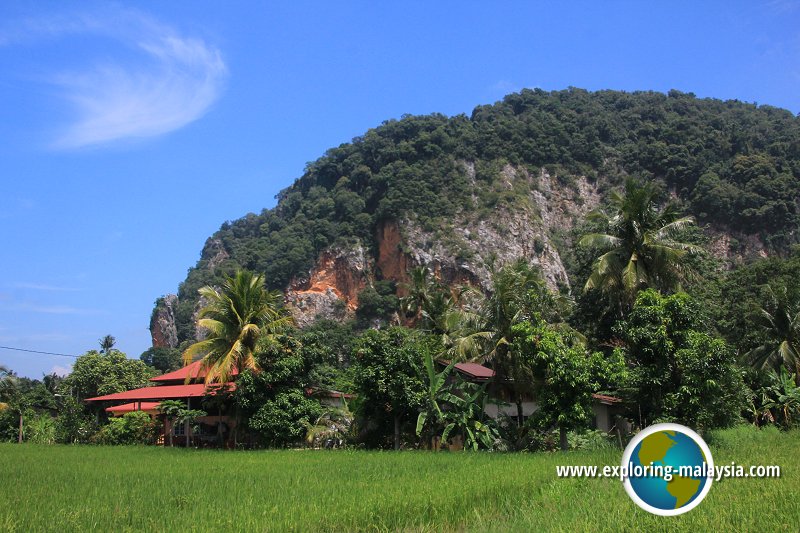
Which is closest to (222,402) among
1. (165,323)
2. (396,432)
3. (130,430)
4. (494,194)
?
(130,430)

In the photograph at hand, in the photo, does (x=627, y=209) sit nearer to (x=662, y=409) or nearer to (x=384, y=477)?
(x=662, y=409)

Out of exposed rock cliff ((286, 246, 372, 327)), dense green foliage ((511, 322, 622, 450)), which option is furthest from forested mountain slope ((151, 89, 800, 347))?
dense green foliage ((511, 322, 622, 450))

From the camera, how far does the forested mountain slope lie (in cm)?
6425

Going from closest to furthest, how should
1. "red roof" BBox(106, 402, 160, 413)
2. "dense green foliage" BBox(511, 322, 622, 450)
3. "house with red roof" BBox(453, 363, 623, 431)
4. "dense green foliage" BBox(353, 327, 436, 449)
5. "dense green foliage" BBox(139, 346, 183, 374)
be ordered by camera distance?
"dense green foliage" BBox(511, 322, 622, 450) → "dense green foliage" BBox(353, 327, 436, 449) → "house with red roof" BBox(453, 363, 623, 431) → "red roof" BBox(106, 402, 160, 413) → "dense green foliage" BBox(139, 346, 183, 374)

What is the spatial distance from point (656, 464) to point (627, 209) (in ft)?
56.6

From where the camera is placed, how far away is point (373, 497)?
10.1 metres

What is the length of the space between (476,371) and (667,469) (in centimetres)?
1592

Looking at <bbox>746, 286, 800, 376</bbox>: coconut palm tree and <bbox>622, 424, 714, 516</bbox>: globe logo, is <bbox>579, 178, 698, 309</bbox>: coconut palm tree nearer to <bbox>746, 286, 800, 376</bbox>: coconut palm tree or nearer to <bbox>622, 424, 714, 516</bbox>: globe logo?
<bbox>746, 286, 800, 376</bbox>: coconut palm tree

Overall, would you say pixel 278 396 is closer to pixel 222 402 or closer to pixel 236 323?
pixel 222 402

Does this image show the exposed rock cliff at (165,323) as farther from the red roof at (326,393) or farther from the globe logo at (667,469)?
the globe logo at (667,469)

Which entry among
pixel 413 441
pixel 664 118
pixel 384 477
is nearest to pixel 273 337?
pixel 413 441

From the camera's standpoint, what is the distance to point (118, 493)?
1109 centimetres

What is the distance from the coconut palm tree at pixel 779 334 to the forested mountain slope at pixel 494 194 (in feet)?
120

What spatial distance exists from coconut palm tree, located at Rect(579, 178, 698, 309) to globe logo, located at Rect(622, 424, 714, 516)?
15.2 meters
